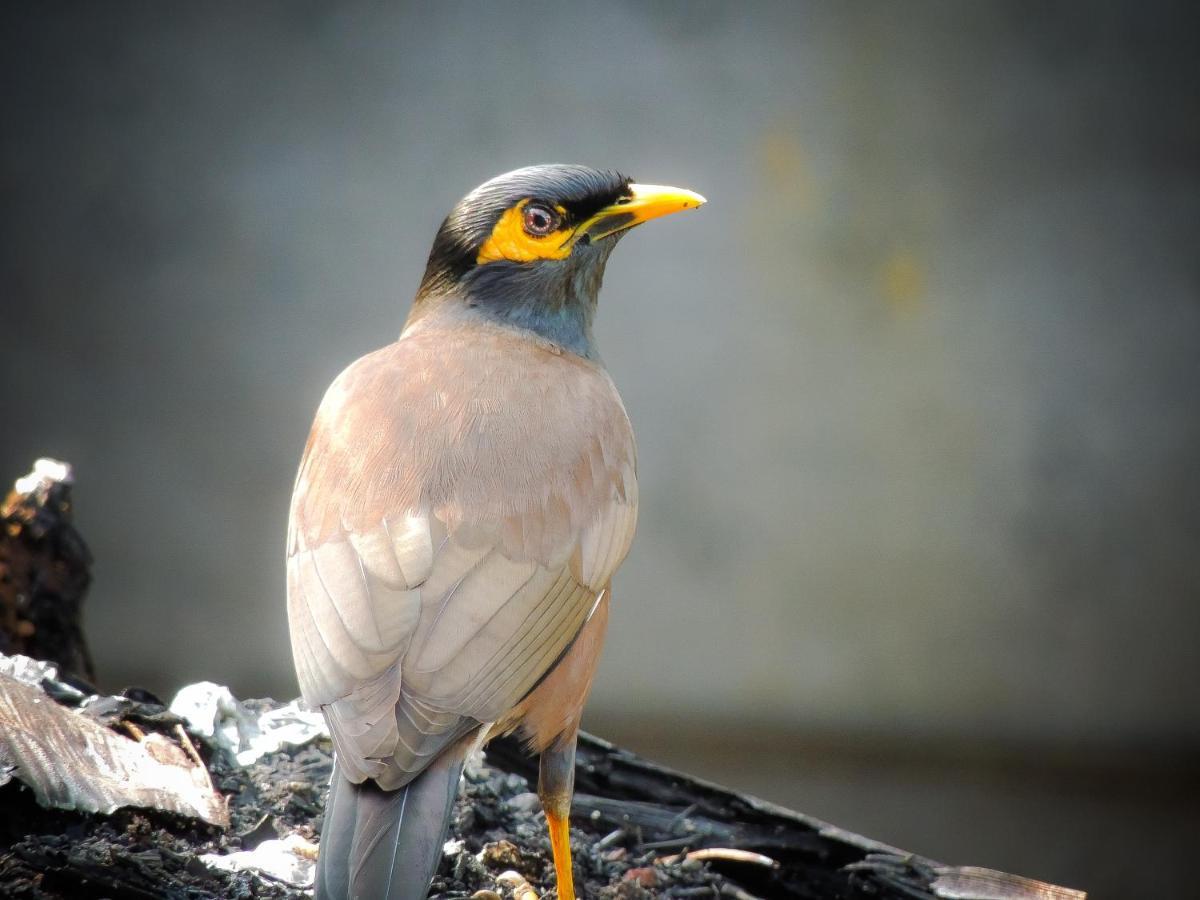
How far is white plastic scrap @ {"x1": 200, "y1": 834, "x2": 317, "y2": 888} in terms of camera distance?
2215 millimetres

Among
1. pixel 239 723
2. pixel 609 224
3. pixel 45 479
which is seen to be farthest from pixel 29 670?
pixel 609 224

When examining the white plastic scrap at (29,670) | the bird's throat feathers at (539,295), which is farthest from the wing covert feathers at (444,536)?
the white plastic scrap at (29,670)

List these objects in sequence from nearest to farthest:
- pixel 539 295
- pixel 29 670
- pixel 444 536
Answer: pixel 444 536, pixel 29 670, pixel 539 295

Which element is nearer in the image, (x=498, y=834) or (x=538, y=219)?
(x=498, y=834)

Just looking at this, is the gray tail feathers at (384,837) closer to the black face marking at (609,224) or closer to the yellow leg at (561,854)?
the yellow leg at (561,854)

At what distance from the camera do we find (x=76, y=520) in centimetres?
501

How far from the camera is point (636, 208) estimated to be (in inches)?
110

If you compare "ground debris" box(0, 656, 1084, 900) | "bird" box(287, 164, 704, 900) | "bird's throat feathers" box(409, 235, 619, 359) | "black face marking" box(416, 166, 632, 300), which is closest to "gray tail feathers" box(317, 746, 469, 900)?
"bird" box(287, 164, 704, 900)

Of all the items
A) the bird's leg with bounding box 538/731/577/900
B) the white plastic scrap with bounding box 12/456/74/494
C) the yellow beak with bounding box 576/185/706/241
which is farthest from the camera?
the white plastic scrap with bounding box 12/456/74/494

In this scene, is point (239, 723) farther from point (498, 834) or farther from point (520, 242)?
point (520, 242)

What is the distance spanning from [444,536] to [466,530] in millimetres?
39

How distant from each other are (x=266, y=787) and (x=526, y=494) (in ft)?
2.82

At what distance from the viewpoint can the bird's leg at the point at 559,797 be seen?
2.43 meters

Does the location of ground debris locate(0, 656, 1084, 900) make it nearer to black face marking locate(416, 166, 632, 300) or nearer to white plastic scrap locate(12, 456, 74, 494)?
white plastic scrap locate(12, 456, 74, 494)
